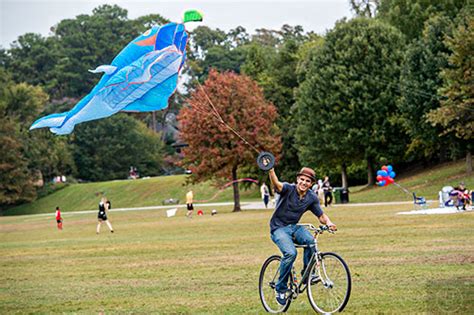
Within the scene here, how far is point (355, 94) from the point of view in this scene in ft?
186

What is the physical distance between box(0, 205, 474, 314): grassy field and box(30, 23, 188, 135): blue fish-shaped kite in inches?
122

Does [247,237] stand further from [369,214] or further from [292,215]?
[292,215]

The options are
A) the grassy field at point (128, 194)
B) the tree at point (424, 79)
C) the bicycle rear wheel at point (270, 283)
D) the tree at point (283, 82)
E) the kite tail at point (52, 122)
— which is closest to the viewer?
the bicycle rear wheel at point (270, 283)

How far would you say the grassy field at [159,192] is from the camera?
52384 millimetres

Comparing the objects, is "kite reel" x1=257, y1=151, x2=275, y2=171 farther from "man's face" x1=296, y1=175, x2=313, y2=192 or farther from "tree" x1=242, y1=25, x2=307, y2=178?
"tree" x1=242, y1=25, x2=307, y2=178

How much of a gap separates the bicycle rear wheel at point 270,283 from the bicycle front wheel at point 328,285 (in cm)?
67

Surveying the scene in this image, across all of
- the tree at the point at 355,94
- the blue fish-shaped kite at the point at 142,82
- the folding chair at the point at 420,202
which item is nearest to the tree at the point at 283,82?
the tree at the point at 355,94

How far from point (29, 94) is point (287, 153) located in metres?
37.0

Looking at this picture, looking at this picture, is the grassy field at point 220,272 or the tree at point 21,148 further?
the tree at point 21,148

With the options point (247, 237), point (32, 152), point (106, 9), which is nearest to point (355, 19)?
point (247, 237)

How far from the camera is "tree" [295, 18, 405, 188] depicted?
186 ft

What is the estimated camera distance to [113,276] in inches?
669

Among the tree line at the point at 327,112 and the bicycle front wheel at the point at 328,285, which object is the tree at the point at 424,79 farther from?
the bicycle front wheel at the point at 328,285

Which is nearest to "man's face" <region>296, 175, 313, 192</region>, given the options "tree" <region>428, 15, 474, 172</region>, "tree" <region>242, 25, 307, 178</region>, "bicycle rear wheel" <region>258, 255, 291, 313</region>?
"bicycle rear wheel" <region>258, 255, 291, 313</region>
